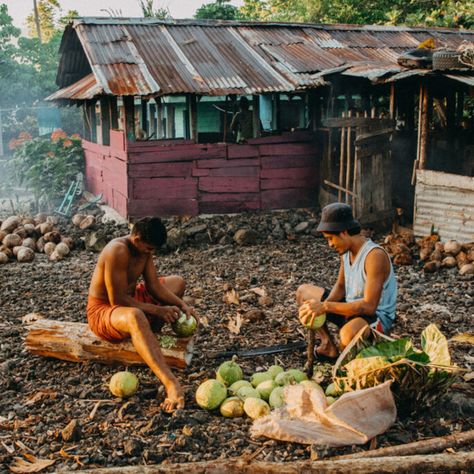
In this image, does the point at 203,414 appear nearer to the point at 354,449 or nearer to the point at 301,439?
the point at 301,439

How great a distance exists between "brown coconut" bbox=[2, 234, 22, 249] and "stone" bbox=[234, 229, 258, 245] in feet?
12.0

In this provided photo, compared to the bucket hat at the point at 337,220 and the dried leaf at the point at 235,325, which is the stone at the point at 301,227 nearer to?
the dried leaf at the point at 235,325

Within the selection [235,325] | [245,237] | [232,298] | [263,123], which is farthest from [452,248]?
[263,123]

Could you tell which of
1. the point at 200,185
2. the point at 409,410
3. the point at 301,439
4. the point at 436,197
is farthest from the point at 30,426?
the point at 200,185

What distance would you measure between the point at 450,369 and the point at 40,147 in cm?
1440

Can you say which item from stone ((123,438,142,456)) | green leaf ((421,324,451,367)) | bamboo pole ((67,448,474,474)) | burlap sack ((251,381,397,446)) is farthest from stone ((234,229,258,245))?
bamboo pole ((67,448,474,474))

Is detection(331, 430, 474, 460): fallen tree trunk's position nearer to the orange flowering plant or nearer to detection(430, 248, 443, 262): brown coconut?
detection(430, 248, 443, 262): brown coconut

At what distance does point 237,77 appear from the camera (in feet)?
40.5

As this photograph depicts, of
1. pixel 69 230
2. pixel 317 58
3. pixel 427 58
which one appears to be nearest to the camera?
pixel 427 58

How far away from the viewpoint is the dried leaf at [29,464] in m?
3.84

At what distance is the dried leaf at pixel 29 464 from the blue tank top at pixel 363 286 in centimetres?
253

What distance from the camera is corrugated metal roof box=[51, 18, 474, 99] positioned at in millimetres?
11758

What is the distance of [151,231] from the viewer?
16.2ft

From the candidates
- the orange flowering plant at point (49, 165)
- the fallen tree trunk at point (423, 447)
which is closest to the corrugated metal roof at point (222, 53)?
the orange flowering plant at point (49, 165)
